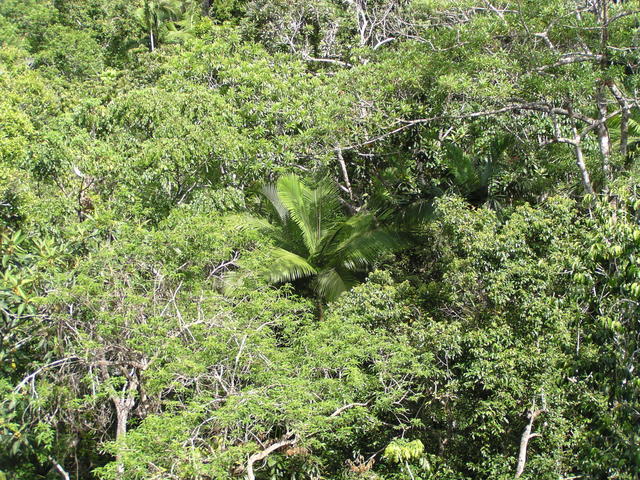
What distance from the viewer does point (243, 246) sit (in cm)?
1033

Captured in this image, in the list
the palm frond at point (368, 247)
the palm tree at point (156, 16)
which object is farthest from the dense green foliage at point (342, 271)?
the palm tree at point (156, 16)

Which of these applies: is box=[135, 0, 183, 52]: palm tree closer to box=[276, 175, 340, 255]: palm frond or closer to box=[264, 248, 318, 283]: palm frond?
box=[276, 175, 340, 255]: palm frond

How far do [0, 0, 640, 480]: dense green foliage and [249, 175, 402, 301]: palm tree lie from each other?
5cm

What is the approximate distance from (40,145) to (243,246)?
3.60 metres

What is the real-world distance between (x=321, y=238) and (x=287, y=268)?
1047 mm

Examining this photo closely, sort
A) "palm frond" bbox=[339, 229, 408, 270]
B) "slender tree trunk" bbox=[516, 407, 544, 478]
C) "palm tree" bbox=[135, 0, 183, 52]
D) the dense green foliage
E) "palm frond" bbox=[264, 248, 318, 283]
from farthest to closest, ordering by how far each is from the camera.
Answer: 1. "palm tree" bbox=[135, 0, 183, 52]
2. "palm frond" bbox=[339, 229, 408, 270]
3. "palm frond" bbox=[264, 248, 318, 283]
4. "slender tree trunk" bbox=[516, 407, 544, 478]
5. the dense green foliage

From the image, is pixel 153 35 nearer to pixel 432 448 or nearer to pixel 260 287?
pixel 260 287

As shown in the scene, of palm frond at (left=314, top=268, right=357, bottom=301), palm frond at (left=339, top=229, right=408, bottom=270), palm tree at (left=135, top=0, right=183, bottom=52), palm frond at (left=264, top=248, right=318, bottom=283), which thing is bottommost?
palm frond at (left=314, top=268, right=357, bottom=301)

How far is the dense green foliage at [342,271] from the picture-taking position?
7.14 meters

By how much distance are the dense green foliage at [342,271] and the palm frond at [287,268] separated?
60 millimetres

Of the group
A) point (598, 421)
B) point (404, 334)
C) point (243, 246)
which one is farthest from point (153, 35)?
point (598, 421)

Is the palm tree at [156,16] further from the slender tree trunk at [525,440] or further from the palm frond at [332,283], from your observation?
the slender tree trunk at [525,440]

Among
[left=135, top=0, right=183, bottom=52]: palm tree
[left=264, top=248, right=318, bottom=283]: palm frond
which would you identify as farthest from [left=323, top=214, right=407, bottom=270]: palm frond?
[left=135, top=0, right=183, bottom=52]: palm tree

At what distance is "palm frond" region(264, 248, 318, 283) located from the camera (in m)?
11.6
